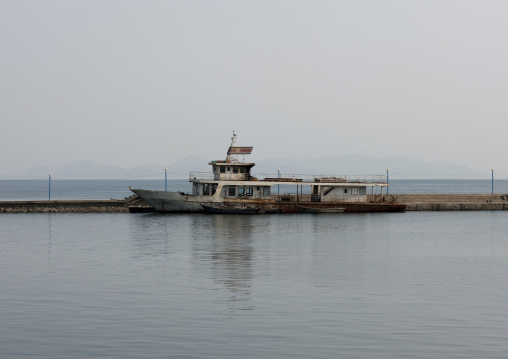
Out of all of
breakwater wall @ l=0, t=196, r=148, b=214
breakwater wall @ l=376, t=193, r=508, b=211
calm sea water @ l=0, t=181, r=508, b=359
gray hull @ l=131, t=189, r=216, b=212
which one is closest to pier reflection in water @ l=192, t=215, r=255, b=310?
calm sea water @ l=0, t=181, r=508, b=359

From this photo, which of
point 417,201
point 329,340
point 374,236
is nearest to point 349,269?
point 329,340

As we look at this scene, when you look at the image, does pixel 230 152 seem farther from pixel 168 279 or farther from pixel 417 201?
pixel 168 279

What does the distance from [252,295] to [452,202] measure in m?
67.7

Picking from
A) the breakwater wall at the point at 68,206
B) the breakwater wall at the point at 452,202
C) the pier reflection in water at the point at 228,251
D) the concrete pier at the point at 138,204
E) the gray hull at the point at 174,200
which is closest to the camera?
the pier reflection in water at the point at 228,251

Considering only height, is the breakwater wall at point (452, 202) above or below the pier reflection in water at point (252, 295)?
above

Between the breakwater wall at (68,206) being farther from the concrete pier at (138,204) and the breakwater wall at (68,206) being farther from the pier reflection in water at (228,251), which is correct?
the pier reflection in water at (228,251)

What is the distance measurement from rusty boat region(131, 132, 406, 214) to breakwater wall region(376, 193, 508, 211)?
558 centimetres

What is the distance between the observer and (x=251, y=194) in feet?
242

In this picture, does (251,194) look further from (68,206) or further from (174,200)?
(68,206)

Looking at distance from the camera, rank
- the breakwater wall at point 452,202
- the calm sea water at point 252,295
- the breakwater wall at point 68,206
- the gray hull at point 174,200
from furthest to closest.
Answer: the breakwater wall at point 452,202 → the breakwater wall at point 68,206 → the gray hull at point 174,200 → the calm sea water at point 252,295

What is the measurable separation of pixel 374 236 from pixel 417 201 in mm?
39968

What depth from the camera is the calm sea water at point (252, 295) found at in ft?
63.9

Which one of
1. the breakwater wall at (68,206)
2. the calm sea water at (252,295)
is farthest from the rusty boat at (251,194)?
the calm sea water at (252,295)

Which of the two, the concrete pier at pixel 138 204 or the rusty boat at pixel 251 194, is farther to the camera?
the concrete pier at pixel 138 204
